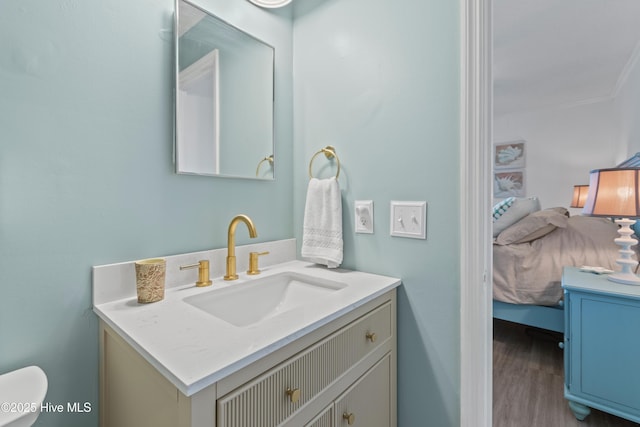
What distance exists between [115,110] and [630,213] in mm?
2205

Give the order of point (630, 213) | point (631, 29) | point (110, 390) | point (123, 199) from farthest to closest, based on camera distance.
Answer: point (631, 29), point (630, 213), point (123, 199), point (110, 390)

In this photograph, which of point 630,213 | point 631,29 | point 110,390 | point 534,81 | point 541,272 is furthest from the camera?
point 534,81

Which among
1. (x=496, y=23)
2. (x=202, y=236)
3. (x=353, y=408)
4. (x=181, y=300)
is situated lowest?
(x=353, y=408)

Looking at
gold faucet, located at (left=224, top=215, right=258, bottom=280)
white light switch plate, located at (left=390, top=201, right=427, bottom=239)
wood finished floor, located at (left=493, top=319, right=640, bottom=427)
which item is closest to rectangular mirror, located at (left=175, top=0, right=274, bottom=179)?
gold faucet, located at (left=224, top=215, right=258, bottom=280)

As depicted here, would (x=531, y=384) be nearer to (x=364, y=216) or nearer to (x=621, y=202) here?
(x=621, y=202)

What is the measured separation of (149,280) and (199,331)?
0.94 feet

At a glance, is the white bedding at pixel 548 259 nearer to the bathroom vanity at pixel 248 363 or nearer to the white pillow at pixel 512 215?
the white pillow at pixel 512 215

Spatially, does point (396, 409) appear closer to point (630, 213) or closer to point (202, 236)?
point (202, 236)

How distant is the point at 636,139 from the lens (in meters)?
2.51

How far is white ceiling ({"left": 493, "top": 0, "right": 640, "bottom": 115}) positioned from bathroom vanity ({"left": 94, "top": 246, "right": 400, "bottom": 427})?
2.25 m

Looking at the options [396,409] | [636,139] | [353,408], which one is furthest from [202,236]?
[636,139]

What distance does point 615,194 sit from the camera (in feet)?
4.89

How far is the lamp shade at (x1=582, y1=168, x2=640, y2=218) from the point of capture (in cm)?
144

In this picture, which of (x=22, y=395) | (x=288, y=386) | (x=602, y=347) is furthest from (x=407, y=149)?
(x=602, y=347)
